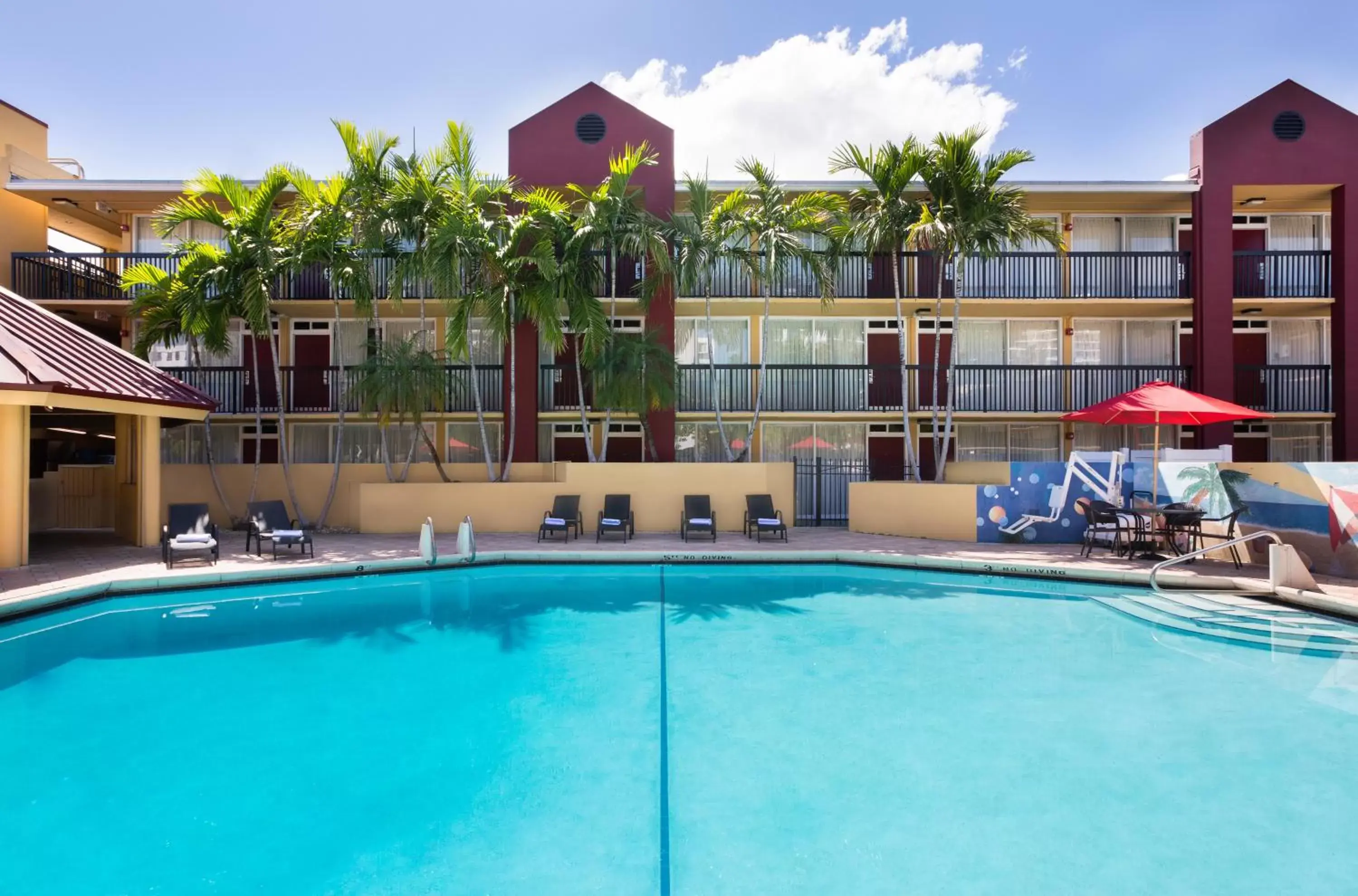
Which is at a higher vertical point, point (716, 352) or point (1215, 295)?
point (1215, 295)

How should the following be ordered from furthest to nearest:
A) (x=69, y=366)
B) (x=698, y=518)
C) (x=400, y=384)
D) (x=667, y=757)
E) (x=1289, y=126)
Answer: (x=1289, y=126)
(x=400, y=384)
(x=698, y=518)
(x=69, y=366)
(x=667, y=757)

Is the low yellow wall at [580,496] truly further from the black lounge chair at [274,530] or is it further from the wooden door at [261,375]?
the wooden door at [261,375]

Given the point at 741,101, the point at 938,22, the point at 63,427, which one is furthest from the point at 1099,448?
the point at 63,427

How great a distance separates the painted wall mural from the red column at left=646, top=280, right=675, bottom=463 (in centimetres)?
680

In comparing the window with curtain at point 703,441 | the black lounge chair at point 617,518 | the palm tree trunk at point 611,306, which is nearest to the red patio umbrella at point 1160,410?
the window with curtain at point 703,441

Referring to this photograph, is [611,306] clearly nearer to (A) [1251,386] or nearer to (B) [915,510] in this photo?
(B) [915,510]

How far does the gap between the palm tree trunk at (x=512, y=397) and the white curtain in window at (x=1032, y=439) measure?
41.7 ft

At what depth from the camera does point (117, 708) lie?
5961 millimetres

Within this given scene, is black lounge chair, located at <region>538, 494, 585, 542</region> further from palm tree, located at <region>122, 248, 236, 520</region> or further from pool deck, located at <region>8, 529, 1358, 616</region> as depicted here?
palm tree, located at <region>122, 248, 236, 520</region>

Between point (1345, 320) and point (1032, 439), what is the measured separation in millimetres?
7157

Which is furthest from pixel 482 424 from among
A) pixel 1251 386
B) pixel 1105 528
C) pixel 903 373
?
pixel 1251 386

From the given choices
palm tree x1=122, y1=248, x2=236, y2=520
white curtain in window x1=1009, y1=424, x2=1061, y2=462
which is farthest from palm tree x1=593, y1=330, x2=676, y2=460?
white curtain in window x1=1009, y1=424, x2=1061, y2=462

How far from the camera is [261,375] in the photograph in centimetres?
1797

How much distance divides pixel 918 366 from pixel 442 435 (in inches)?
484
